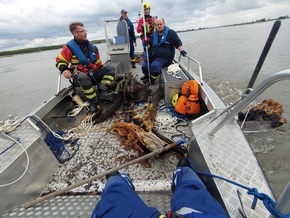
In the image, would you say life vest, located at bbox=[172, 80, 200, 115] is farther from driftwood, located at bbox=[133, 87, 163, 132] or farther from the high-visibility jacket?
the high-visibility jacket

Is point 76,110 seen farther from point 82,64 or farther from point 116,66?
point 116,66

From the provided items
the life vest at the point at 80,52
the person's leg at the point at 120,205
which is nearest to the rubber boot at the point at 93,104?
the life vest at the point at 80,52

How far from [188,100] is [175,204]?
75.6 inches

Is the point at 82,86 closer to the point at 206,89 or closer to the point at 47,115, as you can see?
the point at 47,115

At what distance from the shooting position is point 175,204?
1168 millimetres

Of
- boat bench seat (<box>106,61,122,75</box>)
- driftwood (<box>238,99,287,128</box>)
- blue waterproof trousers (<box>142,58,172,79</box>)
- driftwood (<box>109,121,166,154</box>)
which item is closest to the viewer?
driftwood (<box>109,121,166,154</box>)

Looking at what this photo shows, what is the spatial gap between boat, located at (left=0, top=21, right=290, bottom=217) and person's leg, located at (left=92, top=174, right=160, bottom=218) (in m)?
0.37

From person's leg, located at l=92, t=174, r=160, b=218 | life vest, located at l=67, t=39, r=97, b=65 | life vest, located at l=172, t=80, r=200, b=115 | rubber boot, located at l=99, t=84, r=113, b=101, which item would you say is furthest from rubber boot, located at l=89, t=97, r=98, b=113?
person's leg, located at l=92, t=174, r=160, b=218

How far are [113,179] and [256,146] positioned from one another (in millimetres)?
2887

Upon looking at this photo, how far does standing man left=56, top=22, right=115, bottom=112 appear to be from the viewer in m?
3.13

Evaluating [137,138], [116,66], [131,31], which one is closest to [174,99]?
[137,138]

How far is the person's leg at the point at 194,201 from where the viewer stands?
1.04 metres

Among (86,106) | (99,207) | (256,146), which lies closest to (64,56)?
(86,106)

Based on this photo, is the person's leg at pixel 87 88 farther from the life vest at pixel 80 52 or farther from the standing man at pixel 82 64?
the life vest at pixel 80 52
